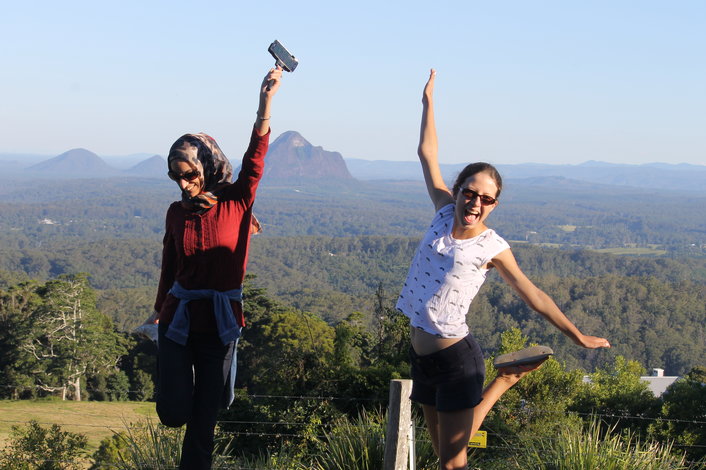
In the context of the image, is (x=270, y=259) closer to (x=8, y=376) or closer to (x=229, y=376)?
(x=8, y=376)

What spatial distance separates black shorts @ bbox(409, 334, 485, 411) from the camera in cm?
263

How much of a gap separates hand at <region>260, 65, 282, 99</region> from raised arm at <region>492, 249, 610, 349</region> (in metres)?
0.93

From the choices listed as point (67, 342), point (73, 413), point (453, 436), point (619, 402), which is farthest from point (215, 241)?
point (67, 342)

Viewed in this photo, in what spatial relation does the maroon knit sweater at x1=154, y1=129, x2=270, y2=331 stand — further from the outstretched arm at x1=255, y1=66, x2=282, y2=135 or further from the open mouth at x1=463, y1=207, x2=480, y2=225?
the open mouth at x1=463, y1=207, x2=480, y2=225

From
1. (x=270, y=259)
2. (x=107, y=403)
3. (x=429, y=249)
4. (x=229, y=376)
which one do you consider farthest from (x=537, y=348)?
(x=270, y=259)

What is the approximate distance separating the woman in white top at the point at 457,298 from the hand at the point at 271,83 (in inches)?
27.4

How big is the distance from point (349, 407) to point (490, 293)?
58681 millimetres

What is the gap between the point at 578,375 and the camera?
45.9ft

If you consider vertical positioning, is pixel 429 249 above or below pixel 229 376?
above

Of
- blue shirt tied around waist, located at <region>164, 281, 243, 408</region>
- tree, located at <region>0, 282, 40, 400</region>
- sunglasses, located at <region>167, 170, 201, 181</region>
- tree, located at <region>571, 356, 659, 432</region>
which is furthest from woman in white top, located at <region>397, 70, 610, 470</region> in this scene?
tree, located at <region>0, 282, 40, 400</region>

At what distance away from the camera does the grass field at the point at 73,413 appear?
22.2m

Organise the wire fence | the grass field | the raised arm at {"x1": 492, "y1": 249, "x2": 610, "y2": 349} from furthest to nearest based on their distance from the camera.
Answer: the grass field < the wire fence < the raised arm at {"x1": 492, "y1": 249, "x2": 610, "y2": 349}

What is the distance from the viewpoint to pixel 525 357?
2.84 meters

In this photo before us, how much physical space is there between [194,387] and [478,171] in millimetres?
1242
